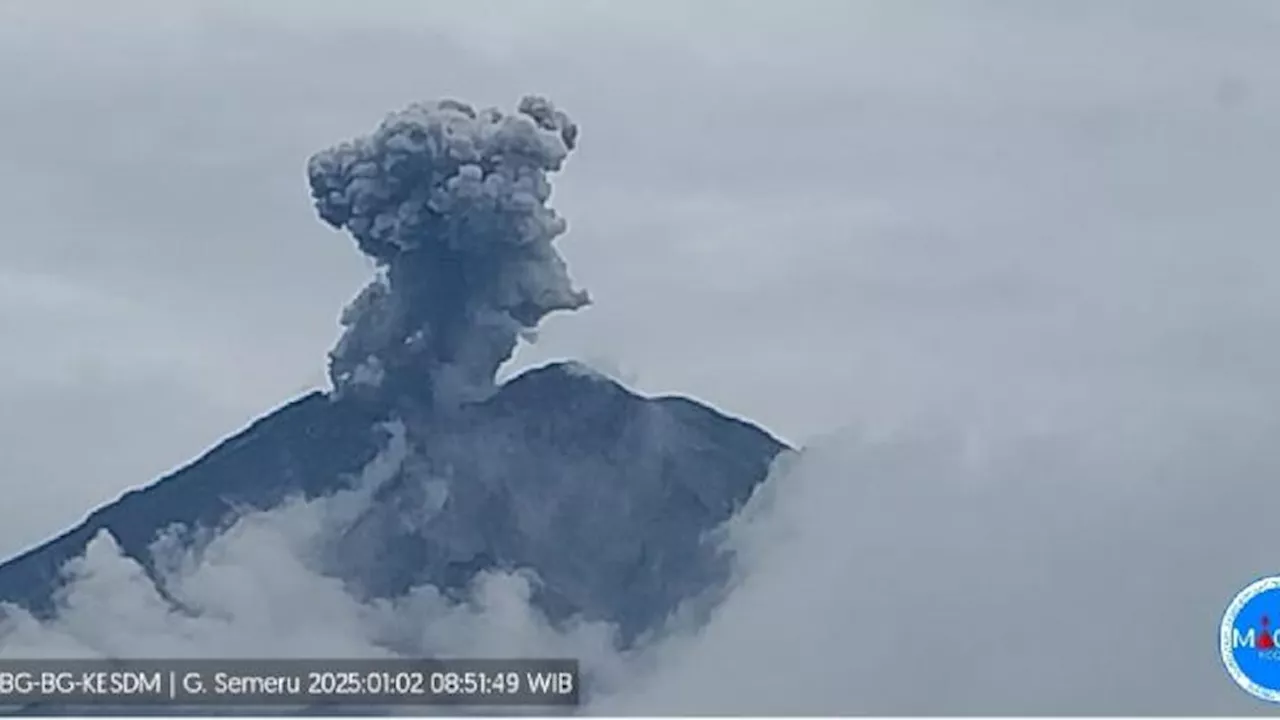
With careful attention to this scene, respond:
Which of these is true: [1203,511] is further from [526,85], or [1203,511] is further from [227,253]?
[227,253]

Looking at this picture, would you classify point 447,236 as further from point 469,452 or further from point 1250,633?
point 1250,633

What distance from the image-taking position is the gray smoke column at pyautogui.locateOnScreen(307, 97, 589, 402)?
4.20 meters

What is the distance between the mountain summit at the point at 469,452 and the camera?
13.8ft

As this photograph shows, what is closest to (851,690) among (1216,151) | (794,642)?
(794,642)

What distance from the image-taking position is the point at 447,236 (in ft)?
14.2

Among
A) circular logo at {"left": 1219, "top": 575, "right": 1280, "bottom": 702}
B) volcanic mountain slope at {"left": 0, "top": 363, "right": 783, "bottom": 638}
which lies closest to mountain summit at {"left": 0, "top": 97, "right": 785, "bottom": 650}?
volcanic mountain slope at {"left": 0, "top": 363, "right": 783, "bottom": 638}

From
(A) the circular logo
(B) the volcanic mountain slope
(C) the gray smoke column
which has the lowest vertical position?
(A) the circular logo

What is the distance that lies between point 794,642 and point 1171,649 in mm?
841

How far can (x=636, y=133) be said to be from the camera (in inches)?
167

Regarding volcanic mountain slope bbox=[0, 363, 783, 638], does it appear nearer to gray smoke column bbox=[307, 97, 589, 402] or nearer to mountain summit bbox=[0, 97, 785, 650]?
mountain summit bbox=[0, 97, 785, 650]

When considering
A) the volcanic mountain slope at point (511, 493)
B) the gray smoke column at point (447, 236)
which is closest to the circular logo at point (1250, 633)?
the volcanic mountain slope at point (511, 493)

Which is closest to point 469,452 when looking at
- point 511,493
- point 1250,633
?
point 511,493

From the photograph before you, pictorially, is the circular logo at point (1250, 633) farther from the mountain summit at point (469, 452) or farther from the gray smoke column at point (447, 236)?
the gray smoke column at point (447, 236)

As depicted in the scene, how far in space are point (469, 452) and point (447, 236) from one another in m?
0.50
